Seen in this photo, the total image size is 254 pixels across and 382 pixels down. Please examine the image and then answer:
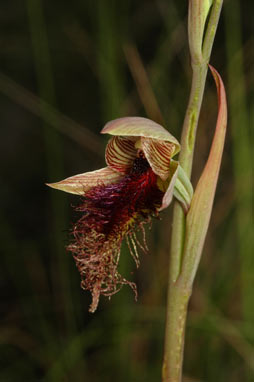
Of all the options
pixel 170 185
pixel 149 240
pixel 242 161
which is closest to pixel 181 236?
pixel 170 185

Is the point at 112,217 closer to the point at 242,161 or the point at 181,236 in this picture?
the point at 181,236

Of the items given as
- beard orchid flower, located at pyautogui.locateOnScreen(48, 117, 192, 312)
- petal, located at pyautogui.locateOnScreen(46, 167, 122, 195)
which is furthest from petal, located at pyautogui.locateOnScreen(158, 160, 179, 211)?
petal, located at pyautogui.locateOnScreen(46, 167, 122, 195)

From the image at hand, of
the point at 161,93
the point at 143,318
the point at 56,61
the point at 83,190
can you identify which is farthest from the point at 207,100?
the point at 56,61

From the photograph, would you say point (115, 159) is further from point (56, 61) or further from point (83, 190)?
point (56, 61)

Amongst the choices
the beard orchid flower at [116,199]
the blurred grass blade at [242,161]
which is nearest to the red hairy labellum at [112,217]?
the beard orchid flower at [116,199]

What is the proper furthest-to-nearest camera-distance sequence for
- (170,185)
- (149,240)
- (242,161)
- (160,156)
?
(149,240)
(242,161)
(160,156)
(170,185)

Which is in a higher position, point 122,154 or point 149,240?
point 122,154

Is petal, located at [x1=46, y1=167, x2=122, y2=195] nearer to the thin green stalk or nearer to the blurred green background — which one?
the thin green stalk
